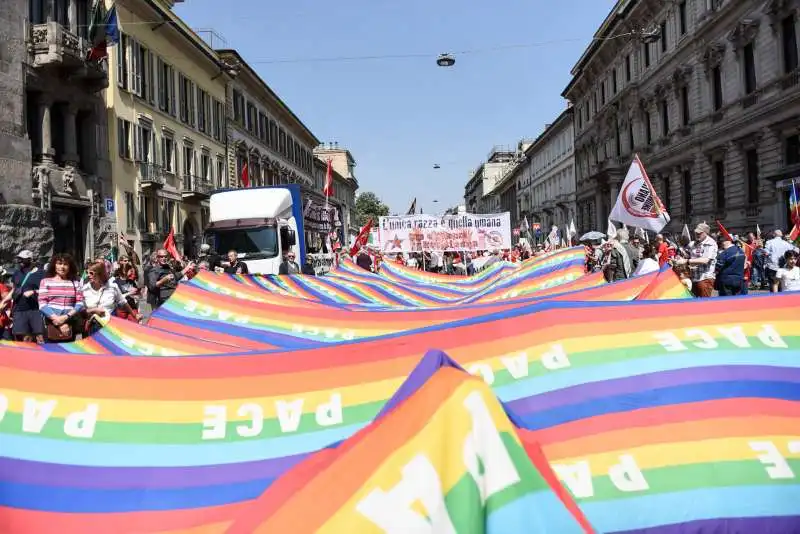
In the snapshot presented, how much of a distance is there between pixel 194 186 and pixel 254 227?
1716 cm

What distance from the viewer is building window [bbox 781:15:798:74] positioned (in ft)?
80.3

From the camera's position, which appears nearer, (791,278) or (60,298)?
(60,298)

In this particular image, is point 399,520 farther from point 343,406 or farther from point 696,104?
point 696,104

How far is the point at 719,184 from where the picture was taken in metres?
31.9

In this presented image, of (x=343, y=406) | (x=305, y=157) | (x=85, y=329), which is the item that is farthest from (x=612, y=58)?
(x=343, y=406)

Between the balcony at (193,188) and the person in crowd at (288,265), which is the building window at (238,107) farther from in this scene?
the person in crowd at (288,265)

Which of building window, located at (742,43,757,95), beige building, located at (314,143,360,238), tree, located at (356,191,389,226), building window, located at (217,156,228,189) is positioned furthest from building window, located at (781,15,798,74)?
tree, located at (356,191,389,226)

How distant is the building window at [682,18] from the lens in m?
34.4

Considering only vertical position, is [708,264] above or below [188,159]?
below

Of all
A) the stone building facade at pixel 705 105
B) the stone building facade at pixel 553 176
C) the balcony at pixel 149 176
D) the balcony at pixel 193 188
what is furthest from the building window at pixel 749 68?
the stone building facade at pixel 553 176

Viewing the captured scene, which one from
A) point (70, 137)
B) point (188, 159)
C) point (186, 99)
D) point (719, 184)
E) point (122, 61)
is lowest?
point (719, 184)

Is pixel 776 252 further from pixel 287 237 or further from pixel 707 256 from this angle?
pixel 287 237

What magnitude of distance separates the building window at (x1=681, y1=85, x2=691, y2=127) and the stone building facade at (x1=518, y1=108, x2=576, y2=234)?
1013 inches

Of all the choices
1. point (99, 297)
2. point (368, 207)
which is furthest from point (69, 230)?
point (368, 207)
